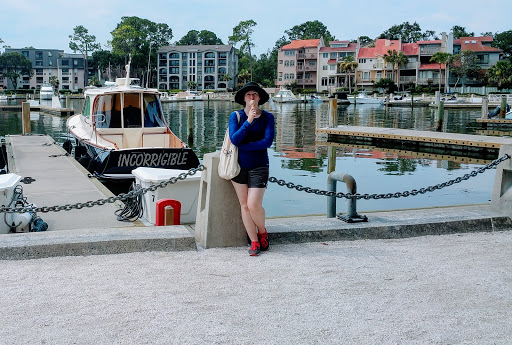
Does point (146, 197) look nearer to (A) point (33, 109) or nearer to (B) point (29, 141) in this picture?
(B) point (29, 141)

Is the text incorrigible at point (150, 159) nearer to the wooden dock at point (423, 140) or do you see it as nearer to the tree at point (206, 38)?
the wooden dock at point (423, 140)

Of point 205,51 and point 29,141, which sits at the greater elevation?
point 205,51

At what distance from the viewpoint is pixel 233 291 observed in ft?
17.6

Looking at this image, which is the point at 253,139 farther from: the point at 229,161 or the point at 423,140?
the point at 423,140

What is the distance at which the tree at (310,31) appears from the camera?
162875 mm

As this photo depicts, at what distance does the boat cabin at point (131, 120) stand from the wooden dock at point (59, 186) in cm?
153

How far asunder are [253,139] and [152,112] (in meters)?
12.1

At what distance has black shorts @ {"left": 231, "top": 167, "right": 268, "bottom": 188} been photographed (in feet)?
21.2

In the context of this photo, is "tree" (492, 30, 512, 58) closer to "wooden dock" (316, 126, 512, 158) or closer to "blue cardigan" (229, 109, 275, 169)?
"wooden dock" (316, 126, 512, 158)

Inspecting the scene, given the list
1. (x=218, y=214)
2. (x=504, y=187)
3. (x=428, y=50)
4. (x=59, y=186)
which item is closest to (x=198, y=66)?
(x=428, y=50)

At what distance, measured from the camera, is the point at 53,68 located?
15975 cm

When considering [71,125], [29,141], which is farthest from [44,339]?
[29,141]

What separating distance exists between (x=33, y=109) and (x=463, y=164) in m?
55.2

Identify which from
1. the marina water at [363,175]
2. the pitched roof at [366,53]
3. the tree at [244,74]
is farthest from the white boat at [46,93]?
the pitched roof at [366,53]
